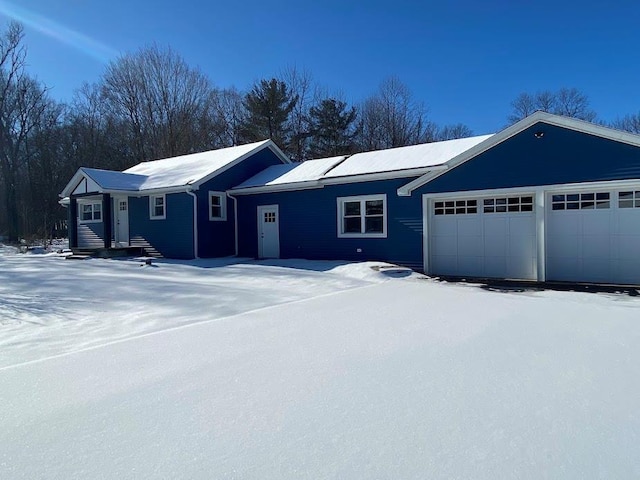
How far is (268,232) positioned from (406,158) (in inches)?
242

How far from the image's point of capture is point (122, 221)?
20.5 meters

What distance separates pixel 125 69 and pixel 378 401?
39444mm

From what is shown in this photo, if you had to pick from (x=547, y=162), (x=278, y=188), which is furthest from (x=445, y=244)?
(x=278, y=188)

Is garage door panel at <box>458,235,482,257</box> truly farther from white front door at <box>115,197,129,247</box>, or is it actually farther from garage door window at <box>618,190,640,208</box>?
white front door at <box>115,197,129,247</box>

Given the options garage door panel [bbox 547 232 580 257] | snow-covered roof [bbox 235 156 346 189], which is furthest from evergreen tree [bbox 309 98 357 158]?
garage door panel [bbox 547 232 580 257]

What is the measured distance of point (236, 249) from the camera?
18.5 m

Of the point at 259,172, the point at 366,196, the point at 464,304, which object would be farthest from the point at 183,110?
the point at 464,304

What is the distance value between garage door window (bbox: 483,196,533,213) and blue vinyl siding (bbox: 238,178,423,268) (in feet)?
6.48

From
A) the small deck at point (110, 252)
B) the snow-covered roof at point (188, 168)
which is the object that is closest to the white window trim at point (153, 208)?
the snow-covered roof at point (188, 168)

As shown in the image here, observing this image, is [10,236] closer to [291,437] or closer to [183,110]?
[183,110]

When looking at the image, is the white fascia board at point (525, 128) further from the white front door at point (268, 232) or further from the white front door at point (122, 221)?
the white front door at point (122, 221)

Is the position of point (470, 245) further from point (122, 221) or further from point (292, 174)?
→ point (122, 221)

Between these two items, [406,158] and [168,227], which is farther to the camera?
[168,227]

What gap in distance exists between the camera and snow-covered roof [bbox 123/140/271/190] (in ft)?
59.3
